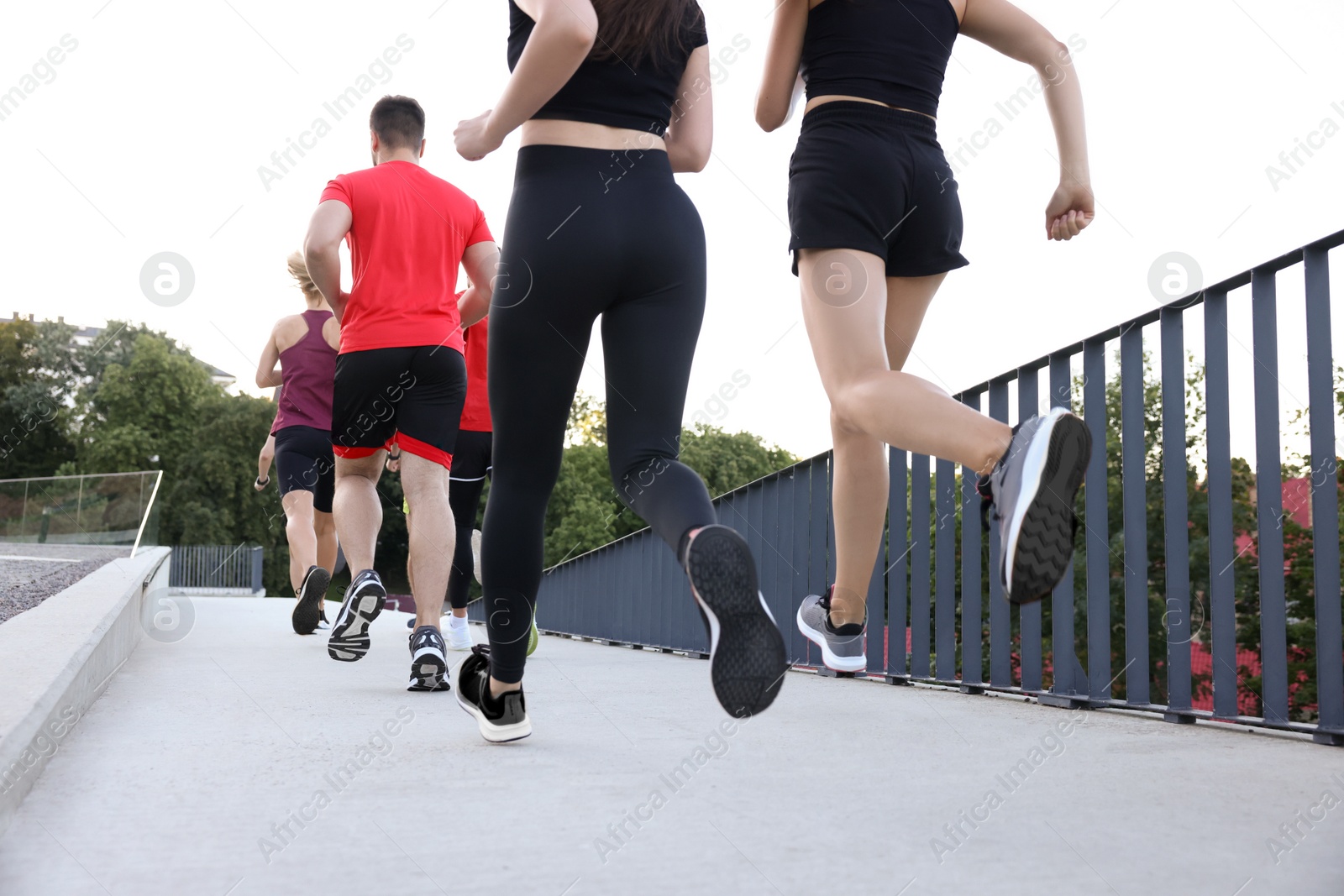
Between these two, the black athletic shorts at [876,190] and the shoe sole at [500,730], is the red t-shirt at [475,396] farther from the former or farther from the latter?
the black athletic shorts at [876,190]

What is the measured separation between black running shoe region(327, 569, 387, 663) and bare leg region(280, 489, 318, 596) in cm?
287

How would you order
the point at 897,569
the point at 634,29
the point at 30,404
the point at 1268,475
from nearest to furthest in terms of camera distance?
the point at 634,29, the point at 1268,475, the point at 897,569, the point at 30,404

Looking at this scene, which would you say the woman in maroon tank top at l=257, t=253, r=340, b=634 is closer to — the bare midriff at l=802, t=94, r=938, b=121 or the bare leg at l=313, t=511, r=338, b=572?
the bare leg at l=313, t=511, r=338, b=572

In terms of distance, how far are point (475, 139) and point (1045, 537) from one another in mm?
1405

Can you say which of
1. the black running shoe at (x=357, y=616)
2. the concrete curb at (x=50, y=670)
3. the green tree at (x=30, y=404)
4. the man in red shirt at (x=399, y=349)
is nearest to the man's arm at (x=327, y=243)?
the man in red shirt at (x=399, y=349)

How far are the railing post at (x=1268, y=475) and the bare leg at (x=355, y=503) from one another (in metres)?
2.80

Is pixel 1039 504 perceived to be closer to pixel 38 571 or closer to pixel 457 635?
pixel 457 635

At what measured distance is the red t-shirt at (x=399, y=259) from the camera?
3.88m

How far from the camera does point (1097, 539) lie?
144 inches

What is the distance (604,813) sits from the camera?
A: 181 cm

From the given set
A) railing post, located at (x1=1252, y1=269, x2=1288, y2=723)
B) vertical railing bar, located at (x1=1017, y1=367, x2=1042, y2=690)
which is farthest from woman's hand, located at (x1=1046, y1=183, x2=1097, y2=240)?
vertical railing bar, located at (x1=1017, y1=367, x2=1042, y2=690)

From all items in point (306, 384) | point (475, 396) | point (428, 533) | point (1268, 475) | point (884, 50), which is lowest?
point (428, 533)

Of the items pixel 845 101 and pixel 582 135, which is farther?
pixel 845 101

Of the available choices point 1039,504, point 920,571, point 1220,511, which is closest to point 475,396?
point 920,571
